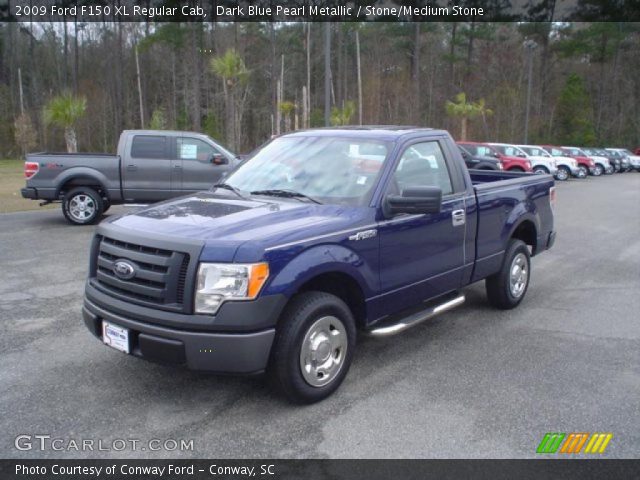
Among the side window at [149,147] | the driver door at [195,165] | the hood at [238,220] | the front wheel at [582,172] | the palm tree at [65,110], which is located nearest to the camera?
the hood at [238,220]

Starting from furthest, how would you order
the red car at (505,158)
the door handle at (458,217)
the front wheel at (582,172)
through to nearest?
1. the front wheel at (582,172)
2. the red car at (505,158)
3. the door handle at (458,217)

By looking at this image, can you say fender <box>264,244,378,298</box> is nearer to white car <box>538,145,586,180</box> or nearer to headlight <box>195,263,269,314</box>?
headlight <box>195,263,269,314</box>

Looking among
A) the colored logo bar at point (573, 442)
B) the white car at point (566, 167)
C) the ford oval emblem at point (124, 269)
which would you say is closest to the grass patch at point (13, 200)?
the ford oval emblem at point (124, 269)

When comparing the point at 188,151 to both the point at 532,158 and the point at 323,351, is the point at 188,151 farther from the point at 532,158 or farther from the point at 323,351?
the point at 532,158

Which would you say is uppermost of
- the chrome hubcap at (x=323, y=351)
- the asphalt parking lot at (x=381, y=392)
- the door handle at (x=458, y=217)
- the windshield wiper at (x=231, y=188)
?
the windshield wiper at (x=231, y=188)

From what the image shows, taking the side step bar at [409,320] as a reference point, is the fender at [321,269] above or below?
above

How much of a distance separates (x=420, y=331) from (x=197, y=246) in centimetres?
282

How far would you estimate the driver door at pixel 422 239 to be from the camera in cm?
457

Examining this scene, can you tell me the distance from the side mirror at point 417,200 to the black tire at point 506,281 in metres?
2.13

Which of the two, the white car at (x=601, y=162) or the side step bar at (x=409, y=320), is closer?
the side step bar at (x=409, y=320)

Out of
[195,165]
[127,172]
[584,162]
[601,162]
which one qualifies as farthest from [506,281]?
[601,162]

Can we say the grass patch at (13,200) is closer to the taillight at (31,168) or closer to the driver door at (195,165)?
the taillight at (31,168)

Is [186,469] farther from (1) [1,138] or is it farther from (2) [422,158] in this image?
(1) [1,138]

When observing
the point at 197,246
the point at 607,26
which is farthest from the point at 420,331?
the point at 607,26
